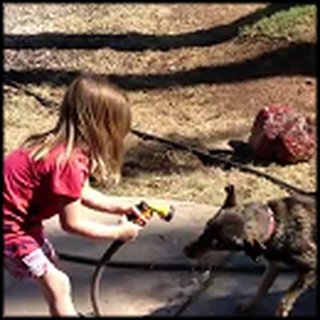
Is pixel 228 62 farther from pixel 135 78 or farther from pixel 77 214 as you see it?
pixel 77 214

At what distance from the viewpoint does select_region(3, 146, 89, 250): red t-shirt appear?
3949 millimetres

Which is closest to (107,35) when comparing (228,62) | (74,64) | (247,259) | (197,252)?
(74,64)

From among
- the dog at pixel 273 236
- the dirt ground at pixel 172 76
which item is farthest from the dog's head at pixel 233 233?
the dirt ground at pixel 172 76

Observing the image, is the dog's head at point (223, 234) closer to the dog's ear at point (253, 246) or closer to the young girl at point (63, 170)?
the dog's ear at point (253, 246)

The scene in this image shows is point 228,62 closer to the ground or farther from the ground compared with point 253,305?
farther from the ground

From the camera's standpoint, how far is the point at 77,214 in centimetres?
405

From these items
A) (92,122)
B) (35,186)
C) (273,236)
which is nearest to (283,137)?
(273,236)

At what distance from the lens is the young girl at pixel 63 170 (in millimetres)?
4035

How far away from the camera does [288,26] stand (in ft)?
34.4

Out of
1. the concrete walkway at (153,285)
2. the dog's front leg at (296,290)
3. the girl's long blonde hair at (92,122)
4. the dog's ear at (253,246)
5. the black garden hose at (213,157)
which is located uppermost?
the girl's long blonde hair at (92,122)

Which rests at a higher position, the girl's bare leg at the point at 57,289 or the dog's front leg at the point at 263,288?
the girl's bare leg at the point at 57,289

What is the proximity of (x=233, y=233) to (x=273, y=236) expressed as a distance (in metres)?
0.22

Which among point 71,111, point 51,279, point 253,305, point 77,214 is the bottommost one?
point 253,305

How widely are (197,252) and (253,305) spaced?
54cm
